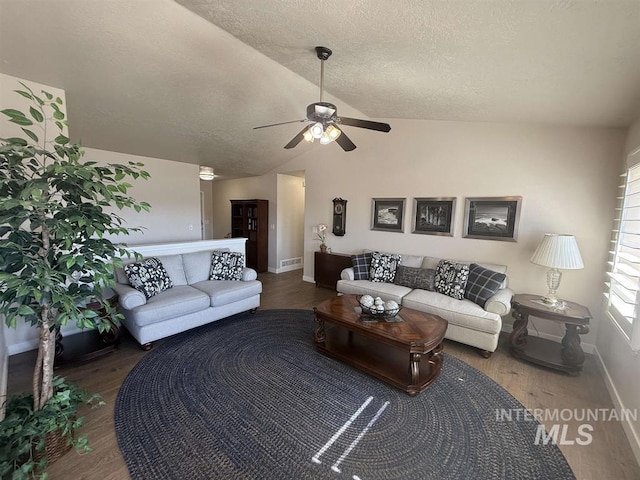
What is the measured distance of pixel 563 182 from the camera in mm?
3066

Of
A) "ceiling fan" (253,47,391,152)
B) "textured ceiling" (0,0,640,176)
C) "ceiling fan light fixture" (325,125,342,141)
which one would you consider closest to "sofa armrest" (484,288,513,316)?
"textured ceiling" (0,0,640,176)

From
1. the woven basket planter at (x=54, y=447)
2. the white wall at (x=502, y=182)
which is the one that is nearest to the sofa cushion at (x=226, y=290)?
the woven basket planter at (x=54, y=447)

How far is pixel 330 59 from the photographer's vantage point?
7.91 feet

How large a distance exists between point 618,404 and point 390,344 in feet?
5.93

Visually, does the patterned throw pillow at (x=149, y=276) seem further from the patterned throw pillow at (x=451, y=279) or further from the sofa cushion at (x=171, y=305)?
the patterned throw pillow at (x=451, y=279)

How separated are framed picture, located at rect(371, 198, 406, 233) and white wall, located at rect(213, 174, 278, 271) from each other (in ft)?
8.10

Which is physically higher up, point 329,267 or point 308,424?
point 329,267

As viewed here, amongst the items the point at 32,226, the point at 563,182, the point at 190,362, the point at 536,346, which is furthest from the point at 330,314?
the point at 563,182

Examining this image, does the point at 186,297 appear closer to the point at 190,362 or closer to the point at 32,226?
the point at 190,362

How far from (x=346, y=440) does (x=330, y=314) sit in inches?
42.8

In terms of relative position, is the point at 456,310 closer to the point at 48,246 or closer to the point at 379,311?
the point at 379,311

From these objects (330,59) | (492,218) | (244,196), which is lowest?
(492,218)

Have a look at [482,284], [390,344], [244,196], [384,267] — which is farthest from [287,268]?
[390,344]

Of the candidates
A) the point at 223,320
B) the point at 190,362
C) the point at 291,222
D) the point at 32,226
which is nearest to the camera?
the point at 32,226
